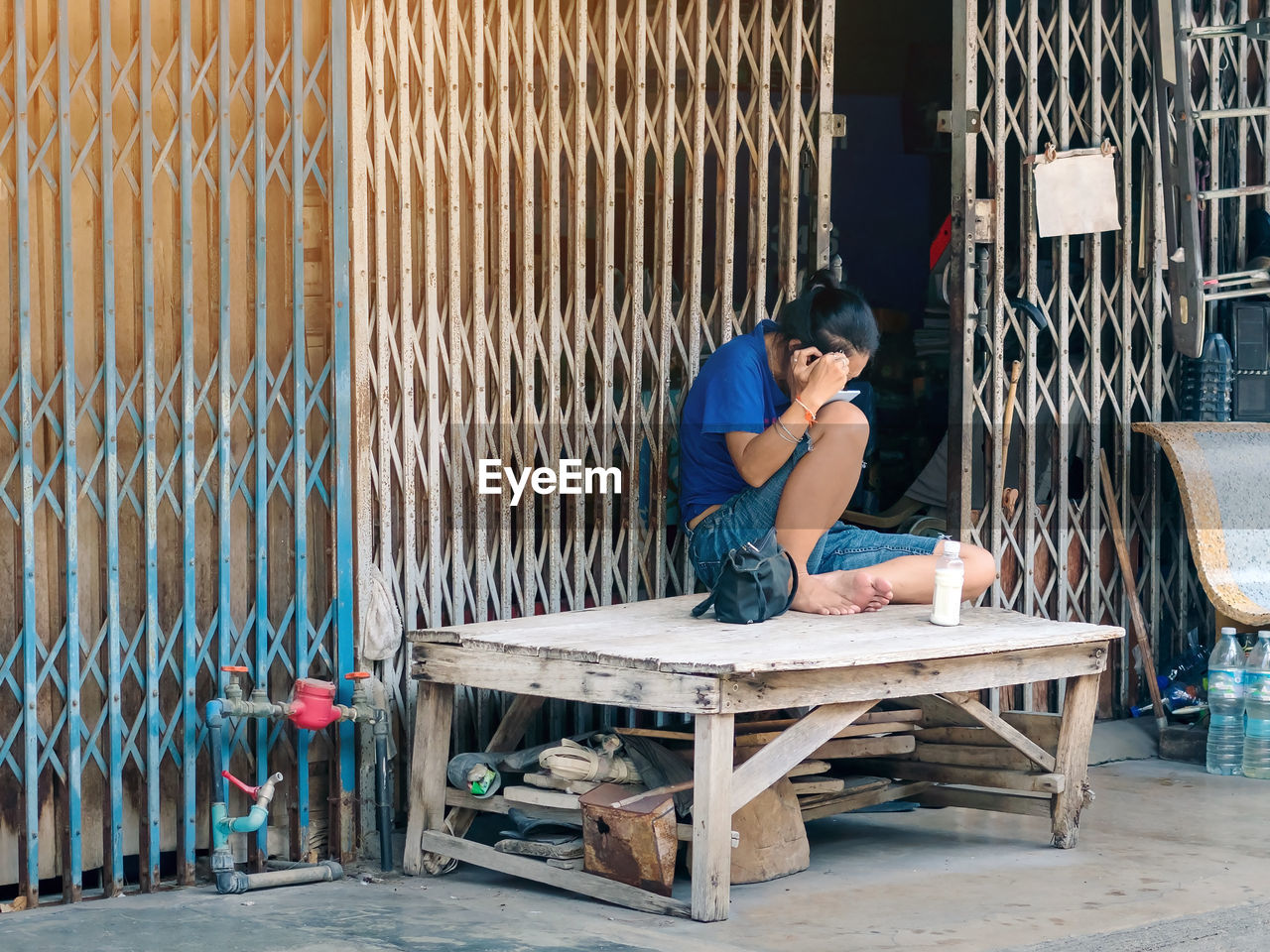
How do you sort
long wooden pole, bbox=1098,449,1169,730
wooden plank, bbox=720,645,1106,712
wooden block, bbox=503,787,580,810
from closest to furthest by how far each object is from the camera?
wooden plank, bbox=720,645,1106,712
wooden block, bbox=503,787,580,810
long wooden pole, bbox=1098,449,1169,730

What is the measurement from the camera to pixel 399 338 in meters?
4.91

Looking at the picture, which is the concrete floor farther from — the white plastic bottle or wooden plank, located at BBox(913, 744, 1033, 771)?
the white plastic bottle

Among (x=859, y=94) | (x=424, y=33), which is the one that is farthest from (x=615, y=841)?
(x=859, y=94)

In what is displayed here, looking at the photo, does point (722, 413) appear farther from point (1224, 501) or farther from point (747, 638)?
point (1224, 501)

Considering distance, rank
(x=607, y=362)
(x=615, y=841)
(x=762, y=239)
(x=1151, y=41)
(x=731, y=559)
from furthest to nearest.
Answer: (x=1151, y=41)
(x=762, y=239)
(x=607, y=362)
(x=731, y=559)
(x=615, y=841)

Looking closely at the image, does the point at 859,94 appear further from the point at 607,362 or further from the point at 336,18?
the point at 336,18

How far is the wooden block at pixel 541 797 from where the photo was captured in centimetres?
438

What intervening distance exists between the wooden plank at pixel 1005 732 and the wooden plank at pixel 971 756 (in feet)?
0.21

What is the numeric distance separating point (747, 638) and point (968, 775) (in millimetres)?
1128

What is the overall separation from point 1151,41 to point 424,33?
10.2 feet

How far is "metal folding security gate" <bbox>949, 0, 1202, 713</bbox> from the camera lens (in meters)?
6.13

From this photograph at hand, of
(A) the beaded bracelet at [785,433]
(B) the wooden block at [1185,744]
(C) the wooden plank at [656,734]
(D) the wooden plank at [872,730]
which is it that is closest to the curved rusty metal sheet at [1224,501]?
(B) the wooden block at [1185,744]

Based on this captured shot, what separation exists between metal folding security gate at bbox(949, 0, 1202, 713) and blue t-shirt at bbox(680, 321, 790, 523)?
45.5 inches

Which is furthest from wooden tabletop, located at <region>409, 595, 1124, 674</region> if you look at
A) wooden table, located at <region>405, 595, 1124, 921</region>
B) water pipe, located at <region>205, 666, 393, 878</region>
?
water pipe, located at <region>205, 666, 393, 878</region>
